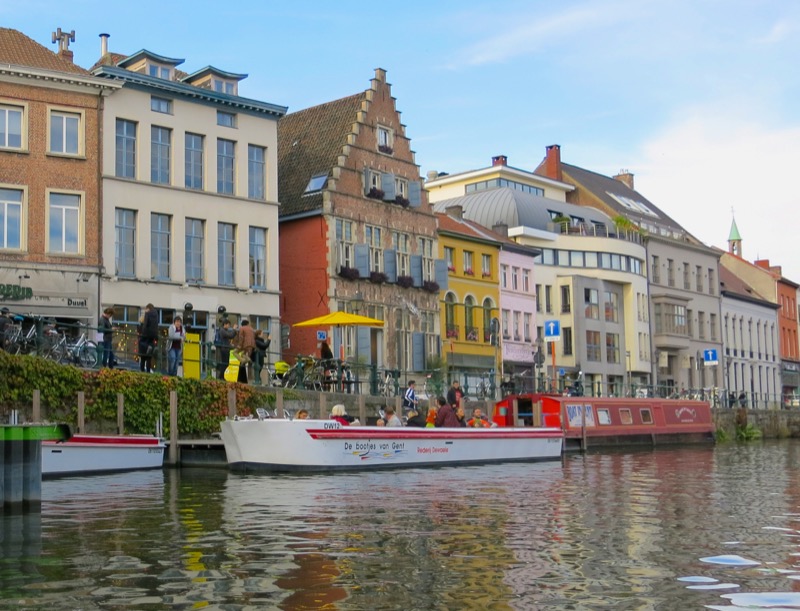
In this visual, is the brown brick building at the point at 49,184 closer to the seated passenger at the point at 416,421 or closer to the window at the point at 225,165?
the window at the point at 225,165

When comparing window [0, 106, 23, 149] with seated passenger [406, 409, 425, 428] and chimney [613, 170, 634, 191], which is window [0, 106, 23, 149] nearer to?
seated passenger [406, 409, 425, 428]

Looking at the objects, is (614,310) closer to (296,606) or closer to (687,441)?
(687,441)

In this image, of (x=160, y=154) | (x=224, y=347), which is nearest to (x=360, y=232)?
(x=160, y=154)

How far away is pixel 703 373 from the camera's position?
72500 millimetres

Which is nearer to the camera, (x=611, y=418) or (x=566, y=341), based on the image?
(x=611, y=418)

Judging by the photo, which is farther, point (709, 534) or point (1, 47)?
point (1, 47)

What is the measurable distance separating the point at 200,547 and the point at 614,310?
55.2 meters

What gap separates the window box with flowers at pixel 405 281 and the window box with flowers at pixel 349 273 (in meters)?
2.87

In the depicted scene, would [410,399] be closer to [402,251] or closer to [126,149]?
[126,149]

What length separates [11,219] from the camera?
Answer: 35.5m

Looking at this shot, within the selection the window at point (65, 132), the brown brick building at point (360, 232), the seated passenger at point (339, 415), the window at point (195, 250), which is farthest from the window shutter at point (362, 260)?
the seated passenger at point (339, 415)

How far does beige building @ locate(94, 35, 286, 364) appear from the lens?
→ 124 feet

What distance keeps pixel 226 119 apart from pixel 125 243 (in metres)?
6.36

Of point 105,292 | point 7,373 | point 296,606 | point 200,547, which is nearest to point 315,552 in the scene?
point 200,547
